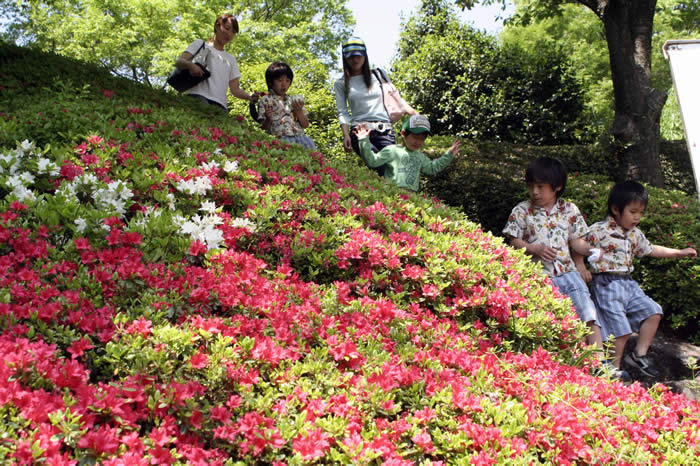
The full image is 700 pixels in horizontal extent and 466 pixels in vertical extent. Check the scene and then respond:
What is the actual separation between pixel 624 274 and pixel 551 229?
2.39ft

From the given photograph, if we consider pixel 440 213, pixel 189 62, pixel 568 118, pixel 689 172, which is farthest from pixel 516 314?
pixel 689 172

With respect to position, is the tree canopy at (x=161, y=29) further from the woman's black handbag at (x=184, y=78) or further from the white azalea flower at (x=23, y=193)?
the white azalea flower at (x=23, y=193)

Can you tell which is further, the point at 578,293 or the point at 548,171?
the point at 548,171

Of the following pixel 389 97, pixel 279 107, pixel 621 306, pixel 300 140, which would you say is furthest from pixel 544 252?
pixel 279 107

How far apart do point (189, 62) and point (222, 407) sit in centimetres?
451

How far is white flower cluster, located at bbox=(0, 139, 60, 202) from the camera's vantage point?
2736 millimetres

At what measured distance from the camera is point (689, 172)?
11.8 m

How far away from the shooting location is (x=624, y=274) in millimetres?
4273

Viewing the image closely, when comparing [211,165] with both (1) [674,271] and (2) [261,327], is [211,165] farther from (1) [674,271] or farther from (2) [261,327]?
(1) [674,271]

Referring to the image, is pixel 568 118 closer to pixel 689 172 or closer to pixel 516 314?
pixel 689 172

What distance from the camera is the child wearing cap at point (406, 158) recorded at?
512 centimetres

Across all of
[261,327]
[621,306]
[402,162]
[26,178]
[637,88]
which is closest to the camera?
[261,327]

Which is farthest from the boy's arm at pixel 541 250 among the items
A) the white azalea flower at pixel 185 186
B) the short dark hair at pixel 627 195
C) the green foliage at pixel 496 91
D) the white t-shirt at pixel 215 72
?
the green foliage at pixel 496 91

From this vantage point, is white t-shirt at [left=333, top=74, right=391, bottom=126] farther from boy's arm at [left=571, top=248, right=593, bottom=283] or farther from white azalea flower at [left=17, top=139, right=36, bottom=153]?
white azalea flower at [left=17, top=139, right=36, bottom=153]
